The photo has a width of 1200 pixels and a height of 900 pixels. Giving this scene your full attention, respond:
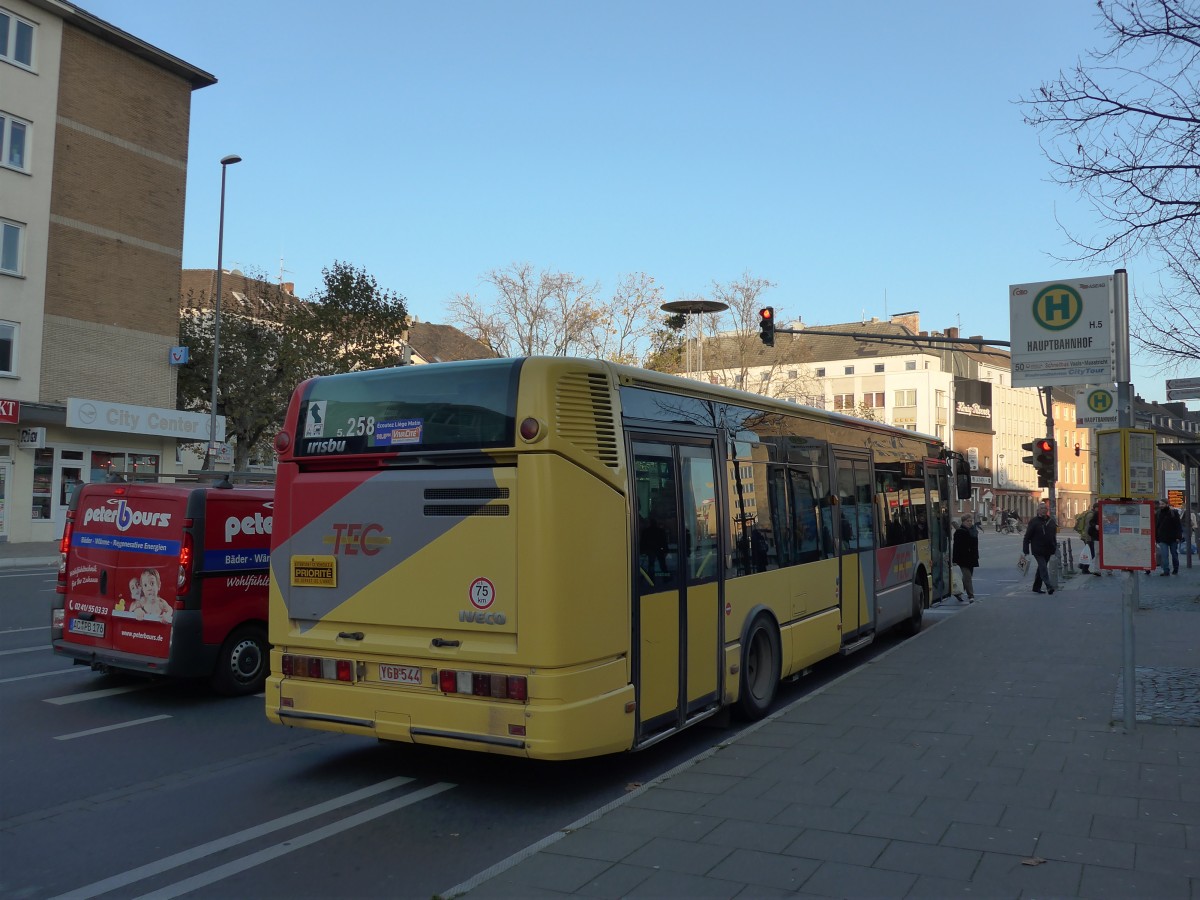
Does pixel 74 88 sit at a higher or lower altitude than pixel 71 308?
higher

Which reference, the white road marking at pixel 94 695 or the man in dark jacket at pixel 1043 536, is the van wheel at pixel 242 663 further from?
the man in dark jacket at pixel 1043 536

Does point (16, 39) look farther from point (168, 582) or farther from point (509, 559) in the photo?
point (509, 559)

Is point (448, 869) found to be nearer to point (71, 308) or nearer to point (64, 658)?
point (64, 658)

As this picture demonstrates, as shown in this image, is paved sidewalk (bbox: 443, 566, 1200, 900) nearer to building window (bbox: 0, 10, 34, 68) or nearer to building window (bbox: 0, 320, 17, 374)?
building window (bbox: 0, 320, 17, 374)

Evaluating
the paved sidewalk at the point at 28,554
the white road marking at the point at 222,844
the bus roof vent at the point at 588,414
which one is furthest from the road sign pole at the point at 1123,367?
the paved sidewalk at the point at 28,554

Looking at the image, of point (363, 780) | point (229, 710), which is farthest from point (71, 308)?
point (363, 780)

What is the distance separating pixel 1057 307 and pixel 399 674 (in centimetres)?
653

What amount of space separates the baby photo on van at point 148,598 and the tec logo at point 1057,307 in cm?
832

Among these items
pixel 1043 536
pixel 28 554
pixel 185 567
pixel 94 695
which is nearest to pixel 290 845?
pixel 185 567

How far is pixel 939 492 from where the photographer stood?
1641 cm

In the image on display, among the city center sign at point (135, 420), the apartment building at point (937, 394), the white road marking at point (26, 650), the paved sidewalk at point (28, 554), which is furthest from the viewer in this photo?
the apartment building at point (937, 394)

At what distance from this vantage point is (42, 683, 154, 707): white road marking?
9516mm

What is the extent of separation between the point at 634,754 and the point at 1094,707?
169 inches

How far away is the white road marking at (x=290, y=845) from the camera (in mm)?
5082
